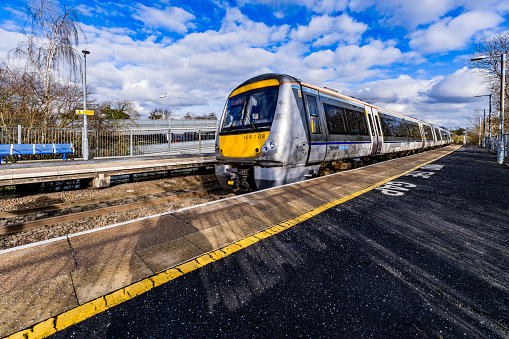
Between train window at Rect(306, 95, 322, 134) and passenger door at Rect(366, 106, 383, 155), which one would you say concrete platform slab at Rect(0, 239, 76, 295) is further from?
passenger door at Rect(366, 106, 383, 155)

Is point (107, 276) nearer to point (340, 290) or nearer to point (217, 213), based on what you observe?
point (217, 213)

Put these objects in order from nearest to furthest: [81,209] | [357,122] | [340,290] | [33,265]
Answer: [340,290], [33,265], [81,209], [357,122]

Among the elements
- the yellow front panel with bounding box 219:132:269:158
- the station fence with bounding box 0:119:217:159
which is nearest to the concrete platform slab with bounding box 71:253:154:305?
the yellow front panel with bounding box 219:132:269:158

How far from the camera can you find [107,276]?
2.11 metres

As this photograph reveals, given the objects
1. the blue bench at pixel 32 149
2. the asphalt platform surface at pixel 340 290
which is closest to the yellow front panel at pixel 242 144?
the asphalt platform surface at pixel 340 290

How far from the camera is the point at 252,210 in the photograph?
391cm

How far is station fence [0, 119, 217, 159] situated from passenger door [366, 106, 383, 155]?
33.0 ft

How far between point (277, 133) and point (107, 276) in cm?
413

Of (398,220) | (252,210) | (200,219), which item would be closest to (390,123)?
(398,220)

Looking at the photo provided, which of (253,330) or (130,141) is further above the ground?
(130,141)

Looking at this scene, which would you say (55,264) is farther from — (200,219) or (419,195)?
(419,195)

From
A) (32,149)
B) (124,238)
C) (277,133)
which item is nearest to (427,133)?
(277,133)

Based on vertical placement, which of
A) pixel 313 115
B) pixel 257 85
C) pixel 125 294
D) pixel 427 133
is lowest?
pixel 125 294

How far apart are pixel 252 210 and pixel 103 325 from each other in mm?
2522
